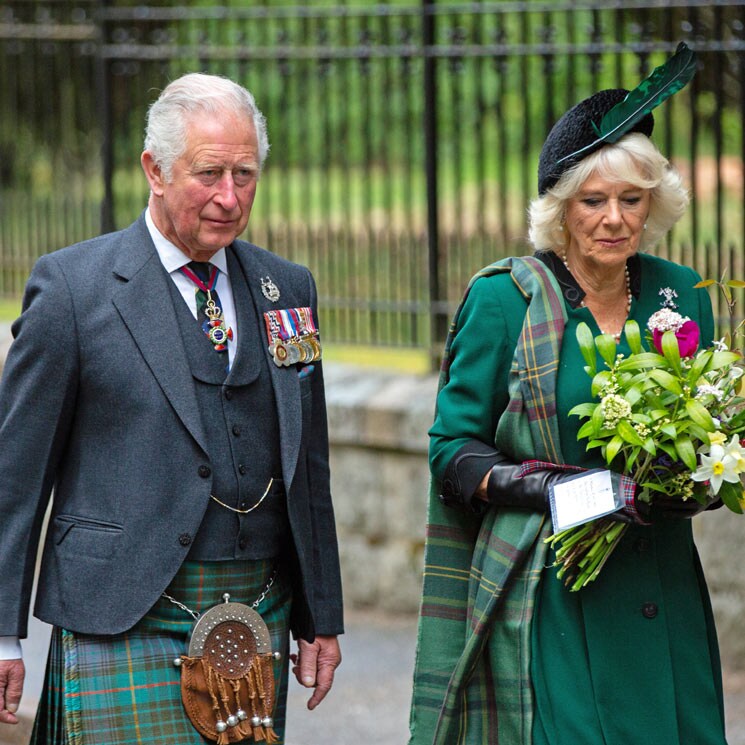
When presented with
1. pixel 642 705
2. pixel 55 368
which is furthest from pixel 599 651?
pixel 55 368

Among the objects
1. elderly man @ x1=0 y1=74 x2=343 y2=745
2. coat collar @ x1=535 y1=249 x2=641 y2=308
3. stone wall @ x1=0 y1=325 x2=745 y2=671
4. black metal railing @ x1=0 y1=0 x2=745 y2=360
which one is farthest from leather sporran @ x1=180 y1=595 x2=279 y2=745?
black metal railing @ x1=0 y1=0 x2=745 y2=360

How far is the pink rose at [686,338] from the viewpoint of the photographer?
3.68 meters

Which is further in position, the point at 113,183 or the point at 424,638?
the point at 113,183

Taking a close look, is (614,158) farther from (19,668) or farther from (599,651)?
(19,668)

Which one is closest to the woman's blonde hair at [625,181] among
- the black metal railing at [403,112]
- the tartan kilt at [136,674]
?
the tartan kilt at [136,674]

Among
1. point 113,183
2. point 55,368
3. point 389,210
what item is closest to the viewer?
point 55,368

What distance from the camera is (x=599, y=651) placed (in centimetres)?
374

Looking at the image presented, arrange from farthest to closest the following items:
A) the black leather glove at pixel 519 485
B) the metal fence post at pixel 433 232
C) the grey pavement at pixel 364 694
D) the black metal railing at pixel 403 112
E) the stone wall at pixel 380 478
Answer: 1. the metal fence post at pixel 433 232
2. the stone wall at pixel 380 478
3. the black metal railing at pixel 403 112
4. the grey pavement at pixel 364 694
5. the black leather glove at pixel 519 485

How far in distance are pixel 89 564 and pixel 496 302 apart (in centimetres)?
119

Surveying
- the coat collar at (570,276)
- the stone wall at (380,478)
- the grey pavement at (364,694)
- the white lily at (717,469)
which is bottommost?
the grey pavement at (364,694)

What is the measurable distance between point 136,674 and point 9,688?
1.04 feet

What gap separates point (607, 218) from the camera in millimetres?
3818

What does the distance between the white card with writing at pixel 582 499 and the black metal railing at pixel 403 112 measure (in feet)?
9.38

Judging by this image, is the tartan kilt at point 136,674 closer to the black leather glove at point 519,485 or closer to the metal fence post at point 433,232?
the black leather glove at point 519,485
